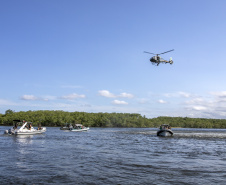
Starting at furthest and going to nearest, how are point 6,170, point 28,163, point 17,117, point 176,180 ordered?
point 17,117 < point 28,163 < point 6,170 < point 176,180

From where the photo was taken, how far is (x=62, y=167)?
18.5 m

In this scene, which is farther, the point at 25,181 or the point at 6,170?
the point at 6,170

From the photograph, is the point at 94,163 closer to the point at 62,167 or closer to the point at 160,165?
the point at 62,167

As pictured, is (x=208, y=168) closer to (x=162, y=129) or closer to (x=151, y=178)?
(x=151, y=178)

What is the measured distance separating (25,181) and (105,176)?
500 centimetres

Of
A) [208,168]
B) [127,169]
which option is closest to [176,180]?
[127,169]

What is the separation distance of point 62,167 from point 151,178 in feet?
23.0

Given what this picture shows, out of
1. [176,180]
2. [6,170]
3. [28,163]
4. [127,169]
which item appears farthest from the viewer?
[28,163]

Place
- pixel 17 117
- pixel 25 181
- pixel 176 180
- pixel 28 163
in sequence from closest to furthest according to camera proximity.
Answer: pixel 25 181 < pixel 176 180 < pixel 28 163 < pixel 17 117

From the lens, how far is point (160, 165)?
20375 millimetres

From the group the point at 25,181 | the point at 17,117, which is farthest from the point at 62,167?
the point at 17,117

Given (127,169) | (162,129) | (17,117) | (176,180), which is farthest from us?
(17,117)

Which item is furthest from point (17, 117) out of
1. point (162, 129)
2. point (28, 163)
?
point (28, 163)

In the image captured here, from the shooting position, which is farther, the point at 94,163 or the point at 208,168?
the point at 94,163
